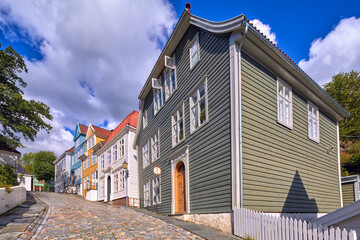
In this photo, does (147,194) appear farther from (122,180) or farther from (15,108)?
(15,108)

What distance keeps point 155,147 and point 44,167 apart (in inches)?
1714

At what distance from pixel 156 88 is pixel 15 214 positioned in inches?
368

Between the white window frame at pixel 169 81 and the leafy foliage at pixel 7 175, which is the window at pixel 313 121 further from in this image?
the leafy foliage at pixel 7 175

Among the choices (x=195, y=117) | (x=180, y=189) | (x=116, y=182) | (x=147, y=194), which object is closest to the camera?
(x=195, y=117)

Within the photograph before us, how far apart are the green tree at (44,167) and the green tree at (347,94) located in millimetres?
48336

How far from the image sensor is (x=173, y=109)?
13.9 meters

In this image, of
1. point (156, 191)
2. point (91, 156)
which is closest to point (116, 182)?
point (156, 191)

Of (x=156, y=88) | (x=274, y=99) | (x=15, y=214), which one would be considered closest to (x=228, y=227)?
(x=274, y=99)

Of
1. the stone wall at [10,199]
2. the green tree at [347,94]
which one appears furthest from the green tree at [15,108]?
the green tree at [347,94]

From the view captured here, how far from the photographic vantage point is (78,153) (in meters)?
39.3

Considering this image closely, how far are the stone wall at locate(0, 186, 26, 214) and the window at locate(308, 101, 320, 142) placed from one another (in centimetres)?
1281

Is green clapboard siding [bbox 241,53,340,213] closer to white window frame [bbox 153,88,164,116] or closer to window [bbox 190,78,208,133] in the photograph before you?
window [bbox 190,78,208,133]

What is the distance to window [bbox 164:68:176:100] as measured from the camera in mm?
14599

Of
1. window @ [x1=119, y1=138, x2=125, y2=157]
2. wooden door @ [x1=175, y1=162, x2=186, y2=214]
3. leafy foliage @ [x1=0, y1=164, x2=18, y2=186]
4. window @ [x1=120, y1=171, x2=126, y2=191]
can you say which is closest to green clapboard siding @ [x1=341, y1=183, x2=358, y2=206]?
wooden door @ [x1=175, y1=162, x2=186, y2=214]
